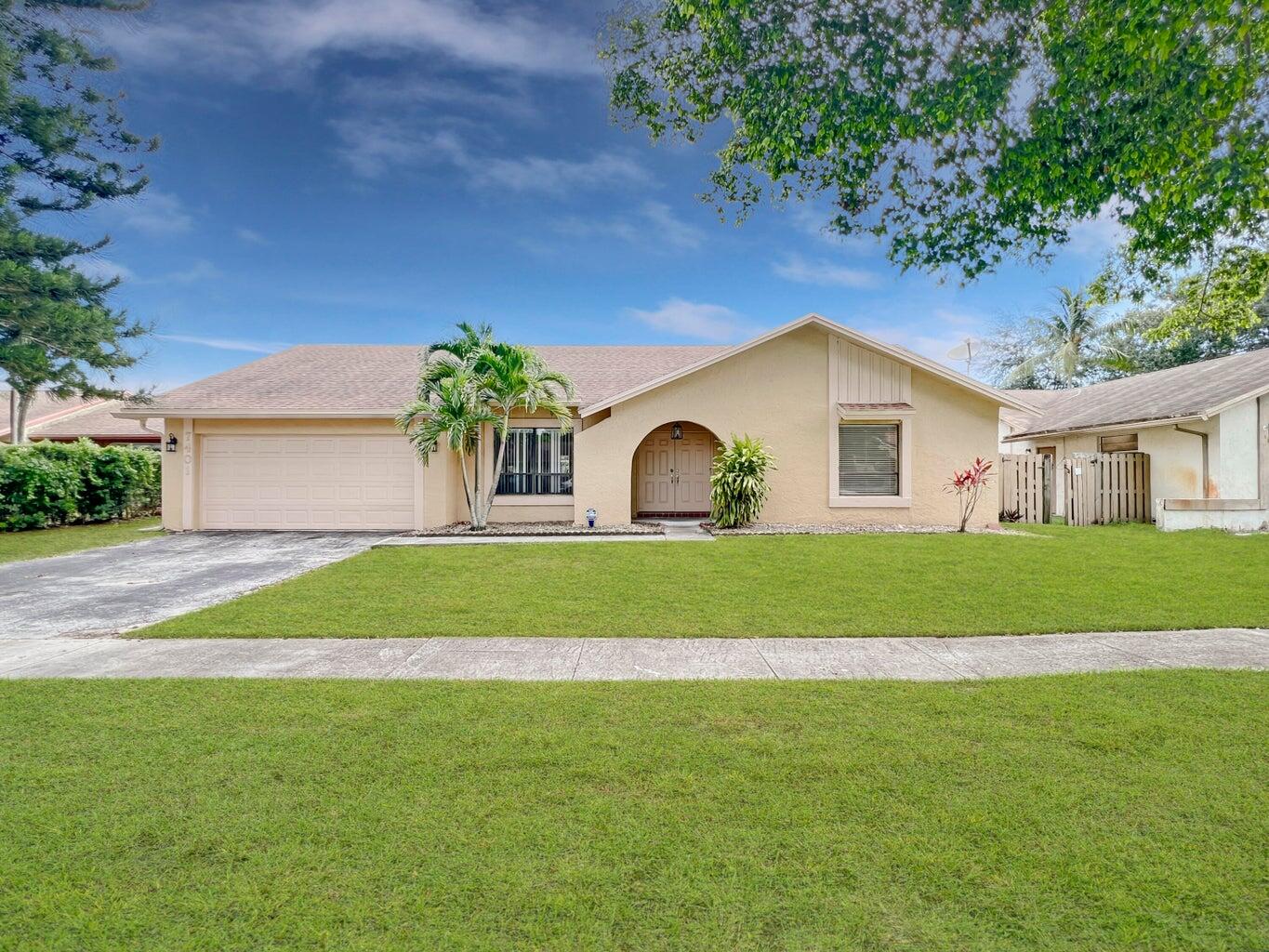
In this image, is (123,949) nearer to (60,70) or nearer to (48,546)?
(48,546)

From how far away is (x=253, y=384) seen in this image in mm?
16125

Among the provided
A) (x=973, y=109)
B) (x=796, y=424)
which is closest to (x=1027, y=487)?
(x=796, y=424)

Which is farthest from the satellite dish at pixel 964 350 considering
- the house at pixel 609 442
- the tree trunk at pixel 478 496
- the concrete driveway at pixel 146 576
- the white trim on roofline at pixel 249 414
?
the concrete driveway at pixel 146 576

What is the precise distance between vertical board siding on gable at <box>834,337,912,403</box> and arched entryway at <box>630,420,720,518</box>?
398cm

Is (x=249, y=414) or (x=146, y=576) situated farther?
(x=249, y=414)

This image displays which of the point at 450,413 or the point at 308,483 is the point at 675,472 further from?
the point at 308,483

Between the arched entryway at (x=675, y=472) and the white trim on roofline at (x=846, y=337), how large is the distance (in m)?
3.19

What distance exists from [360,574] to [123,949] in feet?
23.9

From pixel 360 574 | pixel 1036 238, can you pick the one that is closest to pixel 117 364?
pixel 360 574

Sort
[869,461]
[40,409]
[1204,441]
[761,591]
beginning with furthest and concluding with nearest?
1. [40,409]
2. [1204,441]
3. [869,461]
4. [761,591]

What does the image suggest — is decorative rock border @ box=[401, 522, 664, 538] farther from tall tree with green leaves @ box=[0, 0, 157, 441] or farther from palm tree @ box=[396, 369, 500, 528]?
tall tree with green leaves @ box=[0, 0, 157, 441]

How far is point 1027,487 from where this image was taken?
1706 centimetres

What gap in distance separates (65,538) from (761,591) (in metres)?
14.8

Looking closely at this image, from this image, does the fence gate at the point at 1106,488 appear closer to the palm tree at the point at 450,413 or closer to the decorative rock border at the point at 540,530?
the decorative rock border at the point at 540,530
